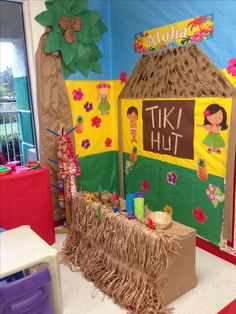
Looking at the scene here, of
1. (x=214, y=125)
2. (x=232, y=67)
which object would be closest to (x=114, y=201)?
(x=214, y=125)

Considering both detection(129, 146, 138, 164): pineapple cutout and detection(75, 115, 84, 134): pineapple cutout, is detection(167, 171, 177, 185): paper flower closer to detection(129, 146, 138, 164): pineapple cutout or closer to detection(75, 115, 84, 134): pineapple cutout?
detection(129, 146, 138, 164): pineapple cutout

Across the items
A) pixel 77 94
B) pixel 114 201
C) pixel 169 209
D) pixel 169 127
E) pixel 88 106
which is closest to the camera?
pixel 114 201

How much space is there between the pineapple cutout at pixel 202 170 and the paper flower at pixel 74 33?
1415 mm

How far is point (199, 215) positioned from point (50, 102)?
169 centimetres

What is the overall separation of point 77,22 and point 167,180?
169 cm

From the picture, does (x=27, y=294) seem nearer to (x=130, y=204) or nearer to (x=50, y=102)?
(x=130, y=204)

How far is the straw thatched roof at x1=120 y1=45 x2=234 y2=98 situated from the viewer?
2.18 meters

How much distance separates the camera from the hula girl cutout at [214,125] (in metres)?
2.15

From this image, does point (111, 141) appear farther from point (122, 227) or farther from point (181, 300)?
point (181, 300)

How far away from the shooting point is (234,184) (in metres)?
2.15

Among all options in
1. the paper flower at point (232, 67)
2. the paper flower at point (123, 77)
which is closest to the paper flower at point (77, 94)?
the paper flower at point (123, 77)

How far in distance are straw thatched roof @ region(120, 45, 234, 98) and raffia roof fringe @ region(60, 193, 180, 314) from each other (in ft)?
3.69

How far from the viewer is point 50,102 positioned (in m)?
2.78

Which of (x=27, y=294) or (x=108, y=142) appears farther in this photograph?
(x=108, y=142)
